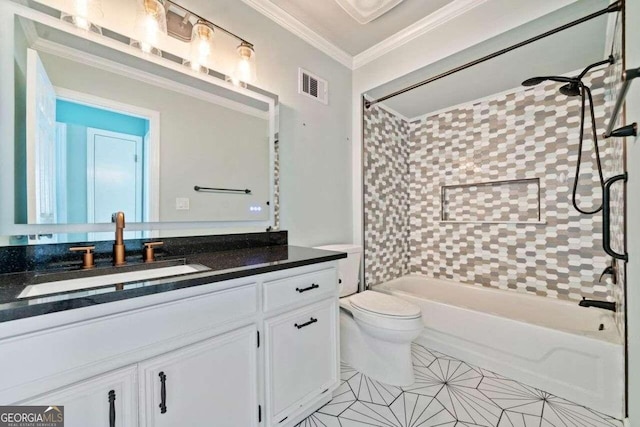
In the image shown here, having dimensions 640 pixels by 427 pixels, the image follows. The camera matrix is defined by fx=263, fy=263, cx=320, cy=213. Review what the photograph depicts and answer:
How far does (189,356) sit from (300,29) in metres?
2.19

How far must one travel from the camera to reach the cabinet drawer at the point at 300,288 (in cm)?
117

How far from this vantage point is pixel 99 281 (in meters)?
1.06

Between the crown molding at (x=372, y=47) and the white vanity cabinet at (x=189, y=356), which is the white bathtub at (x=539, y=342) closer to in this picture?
the white vanity cabinet at (x=189, y=356)

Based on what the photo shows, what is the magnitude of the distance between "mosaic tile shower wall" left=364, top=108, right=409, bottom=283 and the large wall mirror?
122 centimetres

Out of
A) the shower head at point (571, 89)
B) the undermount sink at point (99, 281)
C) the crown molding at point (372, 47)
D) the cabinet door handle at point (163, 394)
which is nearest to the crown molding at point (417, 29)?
the crown molding at point (372, 47)

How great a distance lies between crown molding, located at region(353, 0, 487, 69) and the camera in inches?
68.2

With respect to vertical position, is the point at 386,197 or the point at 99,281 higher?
the point at 386,197

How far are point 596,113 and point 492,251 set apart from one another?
4.41 feet

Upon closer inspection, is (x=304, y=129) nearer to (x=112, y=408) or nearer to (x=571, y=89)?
(x=571, y=89)

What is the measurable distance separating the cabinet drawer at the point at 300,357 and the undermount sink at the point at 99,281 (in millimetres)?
475

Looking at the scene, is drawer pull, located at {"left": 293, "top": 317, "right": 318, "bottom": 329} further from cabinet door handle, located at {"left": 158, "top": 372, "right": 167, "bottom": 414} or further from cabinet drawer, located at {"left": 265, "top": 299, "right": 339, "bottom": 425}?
cabinet door handle, located at {"left": 158, "top": 372, "right": 167, "bottom": 414}

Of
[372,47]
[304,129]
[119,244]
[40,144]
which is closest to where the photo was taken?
[40,144]

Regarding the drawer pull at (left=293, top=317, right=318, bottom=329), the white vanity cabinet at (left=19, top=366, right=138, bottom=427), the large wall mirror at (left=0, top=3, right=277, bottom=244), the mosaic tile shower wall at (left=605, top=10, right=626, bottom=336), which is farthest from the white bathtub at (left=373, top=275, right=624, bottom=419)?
the white vanity cabinet at (left=19, top=366, right=138, bottom=427)

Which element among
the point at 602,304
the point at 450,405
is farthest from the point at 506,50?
the point at 450,405
